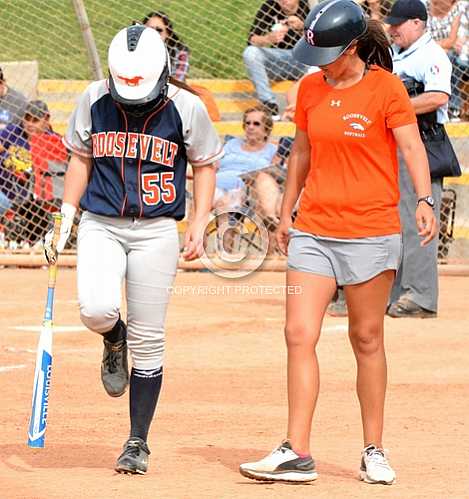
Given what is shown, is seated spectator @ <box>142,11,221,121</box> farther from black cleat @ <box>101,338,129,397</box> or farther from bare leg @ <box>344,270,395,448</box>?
bare leg @ <box>344,270,395,448</box>

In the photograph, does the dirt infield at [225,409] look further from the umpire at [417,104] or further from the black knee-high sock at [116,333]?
the black knee-high sock at [116,333]

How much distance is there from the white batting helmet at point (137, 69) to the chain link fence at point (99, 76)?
7.09 metres

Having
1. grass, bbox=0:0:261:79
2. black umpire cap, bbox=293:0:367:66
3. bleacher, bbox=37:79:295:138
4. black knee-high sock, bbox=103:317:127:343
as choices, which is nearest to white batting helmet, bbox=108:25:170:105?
black umpire cap, bbox=293:0:367:66

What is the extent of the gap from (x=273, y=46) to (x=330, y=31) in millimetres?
8759

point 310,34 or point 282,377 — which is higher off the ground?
point 310,34

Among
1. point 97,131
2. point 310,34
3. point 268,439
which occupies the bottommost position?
point 268,439

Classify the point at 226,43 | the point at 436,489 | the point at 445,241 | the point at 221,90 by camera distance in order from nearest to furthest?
the point at 436,489 < the point at 445,241 < the point at 221,90 < the point at 226,43

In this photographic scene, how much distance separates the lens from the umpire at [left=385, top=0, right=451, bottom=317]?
9359mm

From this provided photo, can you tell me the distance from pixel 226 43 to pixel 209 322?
7166mm

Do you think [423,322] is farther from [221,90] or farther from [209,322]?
[221,90]

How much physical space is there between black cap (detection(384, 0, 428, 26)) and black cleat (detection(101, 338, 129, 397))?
4660 mm

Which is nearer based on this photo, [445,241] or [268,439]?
[268,439]

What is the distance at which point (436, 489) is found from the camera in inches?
202

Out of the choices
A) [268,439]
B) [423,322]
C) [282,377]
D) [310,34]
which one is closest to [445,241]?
[423,322]
